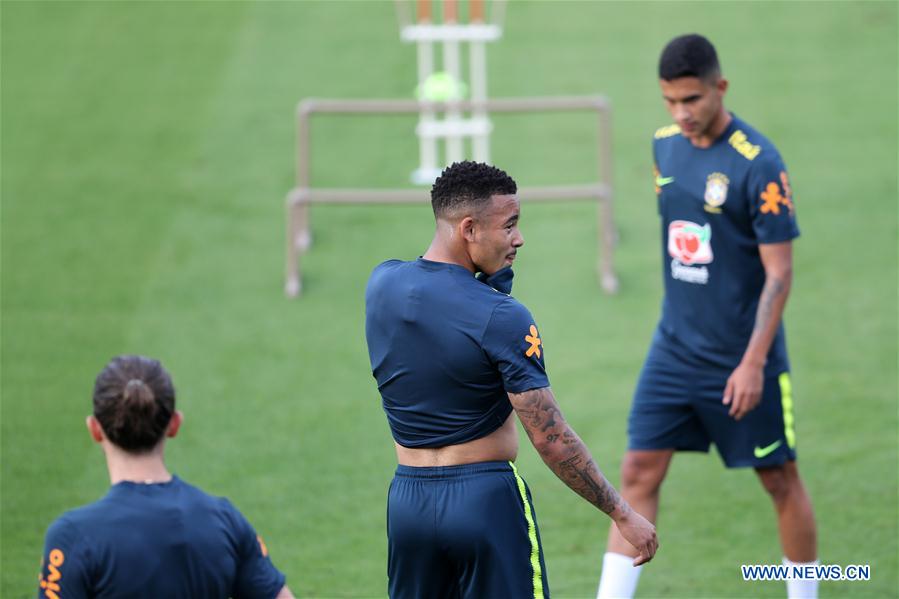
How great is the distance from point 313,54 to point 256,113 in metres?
1.49

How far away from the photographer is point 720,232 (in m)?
5.26

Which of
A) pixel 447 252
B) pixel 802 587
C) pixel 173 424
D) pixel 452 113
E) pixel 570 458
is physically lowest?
pixel 802 587

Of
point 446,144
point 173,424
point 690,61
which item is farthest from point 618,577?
point 446,144

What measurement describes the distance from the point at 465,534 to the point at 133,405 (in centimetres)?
109

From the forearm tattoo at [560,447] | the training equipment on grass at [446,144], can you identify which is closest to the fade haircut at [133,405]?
the forearm tattoo at [560,447]

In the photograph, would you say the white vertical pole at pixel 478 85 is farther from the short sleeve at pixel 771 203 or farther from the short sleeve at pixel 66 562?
the short sleeve at pixel 66 562

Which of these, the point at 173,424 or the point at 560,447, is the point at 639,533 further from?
the point at 173,424

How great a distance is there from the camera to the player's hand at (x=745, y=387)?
5.12m

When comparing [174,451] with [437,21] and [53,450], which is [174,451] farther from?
[437,21]

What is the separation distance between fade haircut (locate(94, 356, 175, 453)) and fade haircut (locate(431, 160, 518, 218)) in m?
1.01

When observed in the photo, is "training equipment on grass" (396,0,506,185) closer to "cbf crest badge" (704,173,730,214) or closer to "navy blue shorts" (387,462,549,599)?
"cbf crest badge" (704,173,730,214)

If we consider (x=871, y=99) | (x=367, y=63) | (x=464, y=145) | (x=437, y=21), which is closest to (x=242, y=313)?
(x=464, y=145)

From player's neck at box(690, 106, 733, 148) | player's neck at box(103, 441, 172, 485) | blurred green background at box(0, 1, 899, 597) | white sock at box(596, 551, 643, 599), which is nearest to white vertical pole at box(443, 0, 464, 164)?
blurred green background at box(0, 1, 899, 597)

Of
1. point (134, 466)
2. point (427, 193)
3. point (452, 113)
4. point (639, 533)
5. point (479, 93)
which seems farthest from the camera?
point (479, 93)
